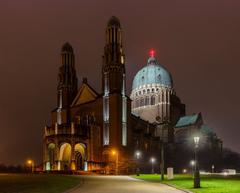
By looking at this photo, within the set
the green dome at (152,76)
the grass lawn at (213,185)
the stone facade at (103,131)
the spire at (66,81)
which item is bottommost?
the grass lawn at (213,185)

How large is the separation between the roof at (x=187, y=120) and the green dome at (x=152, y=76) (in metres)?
11.5

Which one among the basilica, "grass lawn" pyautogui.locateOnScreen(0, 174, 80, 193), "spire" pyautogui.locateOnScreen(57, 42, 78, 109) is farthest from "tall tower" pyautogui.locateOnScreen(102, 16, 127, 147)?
"grass lawn" pyautogui.locateOnScreen(0, 174, 80, 193)

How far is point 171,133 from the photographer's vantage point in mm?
121438

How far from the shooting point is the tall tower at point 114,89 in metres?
77.1

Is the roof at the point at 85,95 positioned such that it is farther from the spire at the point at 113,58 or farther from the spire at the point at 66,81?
the spire at the point at 113,58

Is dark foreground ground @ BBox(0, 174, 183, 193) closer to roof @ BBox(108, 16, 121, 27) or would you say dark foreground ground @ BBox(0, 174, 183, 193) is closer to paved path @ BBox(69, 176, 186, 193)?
paved path @ BBox(69, 176, 186, 193)

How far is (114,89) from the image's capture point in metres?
77.9

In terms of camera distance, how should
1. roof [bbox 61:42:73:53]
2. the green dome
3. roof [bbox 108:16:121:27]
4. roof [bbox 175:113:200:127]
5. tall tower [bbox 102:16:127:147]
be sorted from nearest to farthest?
tall tower [bbox 102:16:127:147]
roof [bbox 108:16:121:27]
roof [bbox 61:42:73:53]
roof [bbox 175:113:200:127]
the green dome

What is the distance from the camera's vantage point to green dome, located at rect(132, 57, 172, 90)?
413 ft

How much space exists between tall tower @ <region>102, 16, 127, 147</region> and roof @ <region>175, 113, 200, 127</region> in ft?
154

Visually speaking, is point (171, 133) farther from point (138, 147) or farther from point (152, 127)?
point (138, 147)

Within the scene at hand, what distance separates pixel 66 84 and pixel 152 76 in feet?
135

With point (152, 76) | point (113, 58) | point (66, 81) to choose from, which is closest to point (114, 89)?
point (113, 58)

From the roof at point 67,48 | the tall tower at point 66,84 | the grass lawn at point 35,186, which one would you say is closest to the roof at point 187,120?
the tall tower at point 66,84
